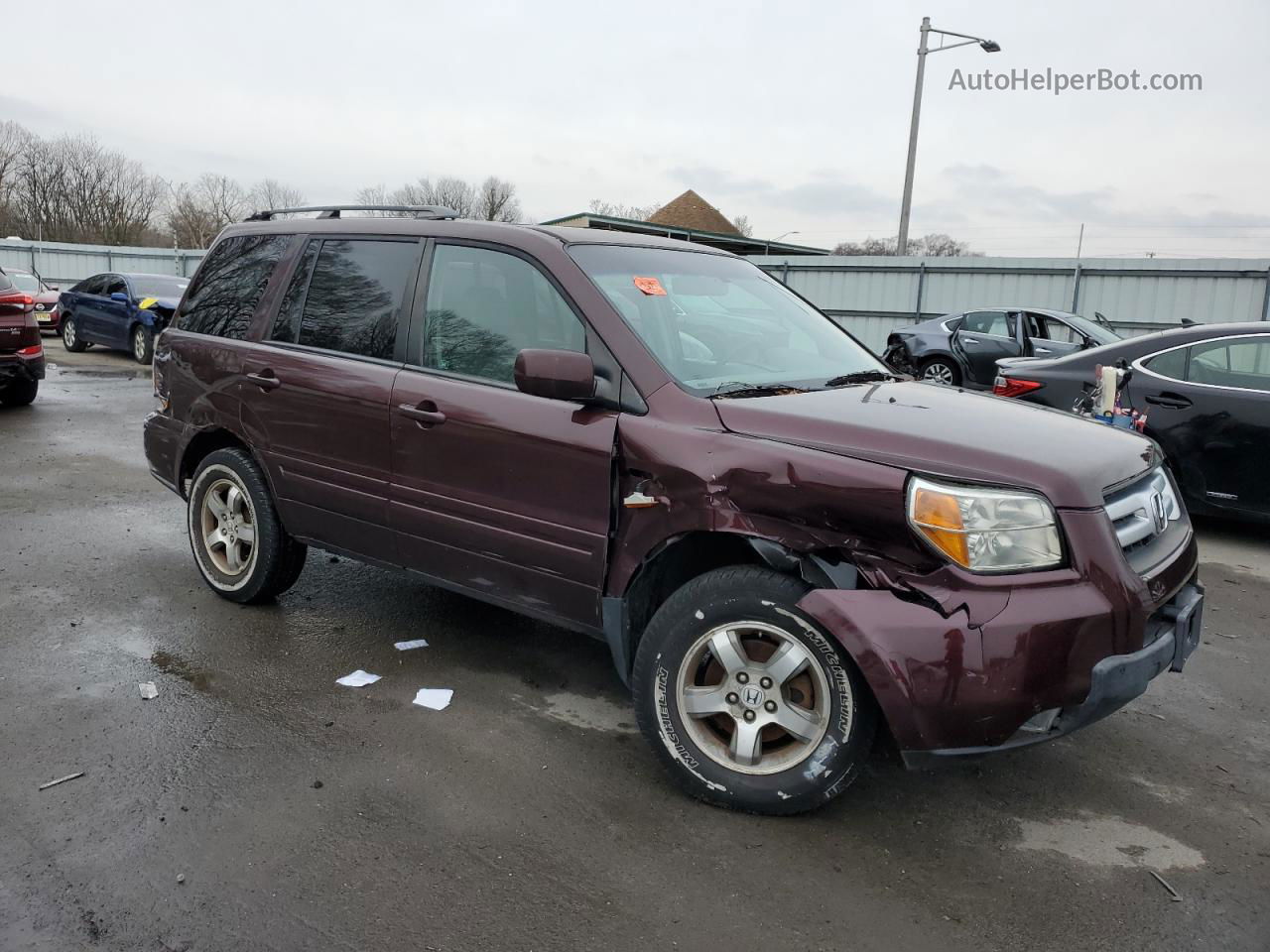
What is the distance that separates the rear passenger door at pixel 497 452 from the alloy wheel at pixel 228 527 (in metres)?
1.17

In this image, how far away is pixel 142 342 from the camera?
1681cm

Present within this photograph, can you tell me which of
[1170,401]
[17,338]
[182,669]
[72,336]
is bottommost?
[182,669]

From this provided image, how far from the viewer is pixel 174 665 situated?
13.5ft

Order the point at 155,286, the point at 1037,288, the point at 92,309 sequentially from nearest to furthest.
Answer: the point at 155,286, the point at 92,309, the point at 1037,288

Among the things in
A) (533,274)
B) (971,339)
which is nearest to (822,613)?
(533,274)

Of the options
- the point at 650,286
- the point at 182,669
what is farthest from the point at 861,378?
the point at 182,669

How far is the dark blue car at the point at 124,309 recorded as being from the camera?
1647 centimetres

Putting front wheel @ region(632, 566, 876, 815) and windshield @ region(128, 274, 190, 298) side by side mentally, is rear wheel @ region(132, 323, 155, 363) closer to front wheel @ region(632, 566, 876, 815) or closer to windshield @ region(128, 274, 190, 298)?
windshield @ region(128, 274, 190, 298)

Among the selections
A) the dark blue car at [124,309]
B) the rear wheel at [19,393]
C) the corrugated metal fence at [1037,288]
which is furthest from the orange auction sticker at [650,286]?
the corrugated metal fence at [1037,288]

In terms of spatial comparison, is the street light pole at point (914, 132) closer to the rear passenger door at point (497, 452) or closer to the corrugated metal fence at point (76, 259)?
the rear passenger door at point (497, 452)

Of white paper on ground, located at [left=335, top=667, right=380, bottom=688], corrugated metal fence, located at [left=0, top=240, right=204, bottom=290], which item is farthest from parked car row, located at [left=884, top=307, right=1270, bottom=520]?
corrugated metal fence, located at [left=0, top=240, right=204, bottom=290]

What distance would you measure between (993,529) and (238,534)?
361 cm

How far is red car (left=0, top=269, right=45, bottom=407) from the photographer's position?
10469mm

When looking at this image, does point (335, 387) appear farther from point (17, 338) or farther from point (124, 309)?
point (124, 309)
